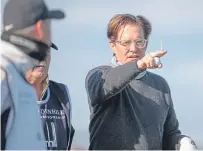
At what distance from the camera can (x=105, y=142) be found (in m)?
3.36

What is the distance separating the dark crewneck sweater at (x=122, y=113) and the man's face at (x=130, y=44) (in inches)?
5.3

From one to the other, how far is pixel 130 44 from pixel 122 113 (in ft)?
1.48

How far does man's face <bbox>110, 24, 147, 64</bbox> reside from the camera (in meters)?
3.43

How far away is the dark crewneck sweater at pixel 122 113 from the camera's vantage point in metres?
3.30

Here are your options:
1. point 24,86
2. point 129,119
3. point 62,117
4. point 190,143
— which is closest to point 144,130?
point 129,119

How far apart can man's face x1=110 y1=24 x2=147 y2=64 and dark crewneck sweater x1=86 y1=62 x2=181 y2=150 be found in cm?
14

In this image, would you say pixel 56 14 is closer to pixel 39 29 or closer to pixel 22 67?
pixel 39 29

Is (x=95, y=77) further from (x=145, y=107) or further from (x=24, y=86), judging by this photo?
(x=24, y=86)

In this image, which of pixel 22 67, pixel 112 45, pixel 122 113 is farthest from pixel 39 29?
pixel 112 45

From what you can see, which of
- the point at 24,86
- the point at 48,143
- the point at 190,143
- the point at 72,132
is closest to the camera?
the point at 24,86

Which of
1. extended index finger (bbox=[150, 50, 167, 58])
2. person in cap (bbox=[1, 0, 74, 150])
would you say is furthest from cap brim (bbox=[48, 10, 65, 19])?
extended index finger (bbox=[150, 50, 167, 58])

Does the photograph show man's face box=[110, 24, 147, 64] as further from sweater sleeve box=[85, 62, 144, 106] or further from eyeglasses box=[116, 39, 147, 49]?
sweater sleeve box=[85, 62, 144, 106]

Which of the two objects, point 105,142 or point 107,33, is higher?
point 107,33

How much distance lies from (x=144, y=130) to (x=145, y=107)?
0.49 feet
